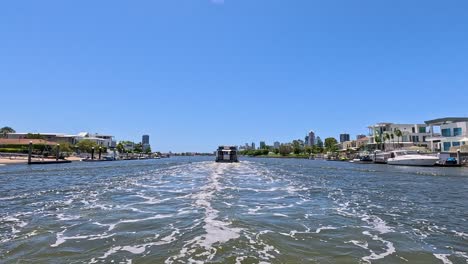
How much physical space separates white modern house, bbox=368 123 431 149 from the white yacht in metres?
41.3

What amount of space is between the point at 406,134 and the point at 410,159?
56.0 m

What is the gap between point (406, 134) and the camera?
391 ft

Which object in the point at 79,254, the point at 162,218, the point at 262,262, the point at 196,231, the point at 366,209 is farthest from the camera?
the point at 366,209

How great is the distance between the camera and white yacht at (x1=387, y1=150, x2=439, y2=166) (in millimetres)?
65688

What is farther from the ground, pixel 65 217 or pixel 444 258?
pixel 65 217

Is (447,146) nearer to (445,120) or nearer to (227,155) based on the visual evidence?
(445,120)

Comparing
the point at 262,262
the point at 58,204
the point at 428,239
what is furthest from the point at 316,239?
the point at 58,204

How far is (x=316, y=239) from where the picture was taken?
32.3 ft

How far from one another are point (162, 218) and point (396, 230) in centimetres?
841

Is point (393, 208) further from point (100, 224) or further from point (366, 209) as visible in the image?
point (100, 224)

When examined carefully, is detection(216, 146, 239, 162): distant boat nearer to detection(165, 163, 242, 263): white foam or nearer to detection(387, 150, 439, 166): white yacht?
detection(387, 150, 439, 166): white yacht

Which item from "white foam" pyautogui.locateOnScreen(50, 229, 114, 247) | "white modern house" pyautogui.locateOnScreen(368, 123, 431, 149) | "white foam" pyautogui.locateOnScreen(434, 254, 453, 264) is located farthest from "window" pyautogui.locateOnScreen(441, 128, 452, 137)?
"white foam" pyautogui.locateOnScreen(50, 229, 114, 247)

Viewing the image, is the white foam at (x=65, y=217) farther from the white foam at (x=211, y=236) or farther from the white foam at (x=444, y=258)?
the white foam at (x=444, y=258)

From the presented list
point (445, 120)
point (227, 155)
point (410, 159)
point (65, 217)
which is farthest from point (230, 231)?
point (445, 120)
